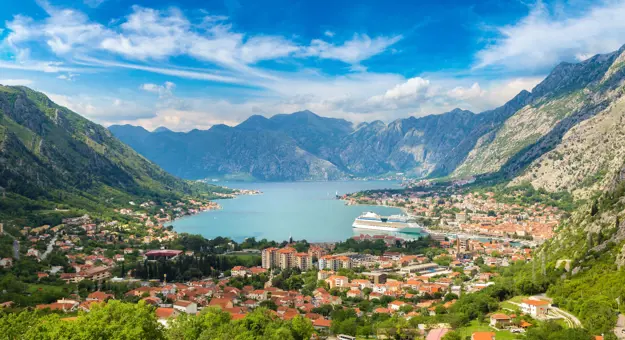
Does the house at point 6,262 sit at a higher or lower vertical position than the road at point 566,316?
higher

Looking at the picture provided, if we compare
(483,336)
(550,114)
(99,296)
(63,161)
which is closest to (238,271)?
(99,296)

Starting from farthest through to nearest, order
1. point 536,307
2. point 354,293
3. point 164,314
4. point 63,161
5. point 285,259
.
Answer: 1. point 63,161
2. point 285,259
3. point 354,293
4. point 164,314
5. point 536,307

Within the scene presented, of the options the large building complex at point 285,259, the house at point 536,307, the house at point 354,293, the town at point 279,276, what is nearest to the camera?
the house at point 536,307

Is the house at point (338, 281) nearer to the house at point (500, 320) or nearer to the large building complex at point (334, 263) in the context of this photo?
the large building complex at point (334, 263)

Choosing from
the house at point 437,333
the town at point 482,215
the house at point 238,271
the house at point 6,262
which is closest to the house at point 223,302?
the house at point 238,271

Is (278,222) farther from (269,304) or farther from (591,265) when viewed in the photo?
(591,265)
